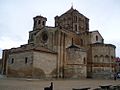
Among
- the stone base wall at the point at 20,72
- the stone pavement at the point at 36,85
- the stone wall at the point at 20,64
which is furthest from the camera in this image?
the stone wall at the point at 20,64

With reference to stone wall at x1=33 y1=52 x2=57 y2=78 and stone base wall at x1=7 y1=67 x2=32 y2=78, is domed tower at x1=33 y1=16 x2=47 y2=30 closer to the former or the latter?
stone wall at x1=33 y1=52 x2=57 y2=78

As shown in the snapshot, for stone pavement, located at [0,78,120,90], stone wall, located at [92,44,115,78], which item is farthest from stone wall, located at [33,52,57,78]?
stone wall, located at [92,44,115,78]

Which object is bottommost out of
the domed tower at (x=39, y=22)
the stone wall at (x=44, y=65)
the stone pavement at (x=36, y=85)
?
the stone pavement at (x=36, y=85)

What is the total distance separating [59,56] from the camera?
33.3m

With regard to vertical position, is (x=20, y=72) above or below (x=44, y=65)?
below

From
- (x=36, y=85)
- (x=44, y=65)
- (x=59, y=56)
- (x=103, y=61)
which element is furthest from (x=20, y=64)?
(x=103, y=61)

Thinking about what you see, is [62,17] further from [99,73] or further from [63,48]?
[99,73]

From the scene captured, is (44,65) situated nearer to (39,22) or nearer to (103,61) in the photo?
(103,61)

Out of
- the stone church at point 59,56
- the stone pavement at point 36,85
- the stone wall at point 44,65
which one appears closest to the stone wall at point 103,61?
the stone church at point 59,56

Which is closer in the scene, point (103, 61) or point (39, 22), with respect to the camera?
point (103, 61)

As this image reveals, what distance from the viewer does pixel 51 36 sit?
34594mm

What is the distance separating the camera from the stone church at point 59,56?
29.7 meters

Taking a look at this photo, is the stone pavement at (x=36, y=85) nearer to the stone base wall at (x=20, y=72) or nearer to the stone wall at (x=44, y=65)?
the stone base wall at (x=20, y=72)

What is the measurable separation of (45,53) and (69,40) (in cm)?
723
